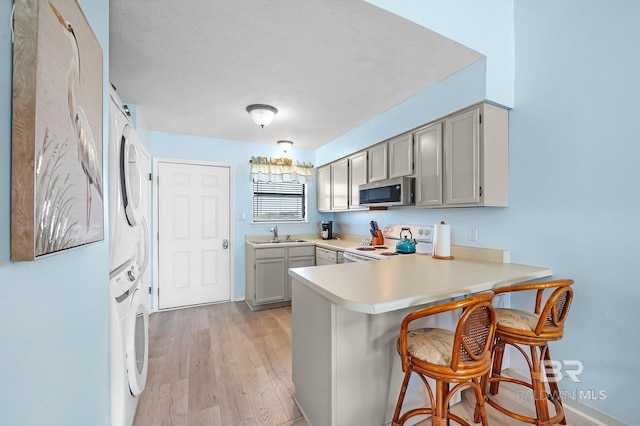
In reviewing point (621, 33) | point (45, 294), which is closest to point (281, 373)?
point (45, 294)

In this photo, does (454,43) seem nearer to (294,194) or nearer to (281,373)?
(281,373)

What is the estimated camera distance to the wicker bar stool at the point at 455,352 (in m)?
1.14

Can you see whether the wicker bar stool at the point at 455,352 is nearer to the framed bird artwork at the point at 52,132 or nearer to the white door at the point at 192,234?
the framed bird artwork at the point at 52,132

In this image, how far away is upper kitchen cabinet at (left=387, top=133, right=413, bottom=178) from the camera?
2.60 metres

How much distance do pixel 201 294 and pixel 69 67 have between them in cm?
351

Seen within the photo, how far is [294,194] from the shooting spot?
4.53 m

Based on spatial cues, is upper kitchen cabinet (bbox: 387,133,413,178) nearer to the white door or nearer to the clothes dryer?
the clothes dryer

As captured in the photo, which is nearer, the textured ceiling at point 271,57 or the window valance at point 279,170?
the textured ceiling at point 271,57

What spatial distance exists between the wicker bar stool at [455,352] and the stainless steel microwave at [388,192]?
1.47 metres

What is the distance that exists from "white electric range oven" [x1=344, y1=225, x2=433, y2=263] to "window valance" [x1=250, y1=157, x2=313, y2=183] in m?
1.72

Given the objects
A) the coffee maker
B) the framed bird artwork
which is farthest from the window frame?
the framed bird artwork

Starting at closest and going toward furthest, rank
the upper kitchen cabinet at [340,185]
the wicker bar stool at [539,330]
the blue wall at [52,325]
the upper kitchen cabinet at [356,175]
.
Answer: the blue wall at [52,325] < the wicker bar stool at [539,330] < the upper kitchen cabinet at [356,175] < the upper kitchen cabinet at [340,185]

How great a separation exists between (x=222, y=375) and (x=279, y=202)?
8.98 feet

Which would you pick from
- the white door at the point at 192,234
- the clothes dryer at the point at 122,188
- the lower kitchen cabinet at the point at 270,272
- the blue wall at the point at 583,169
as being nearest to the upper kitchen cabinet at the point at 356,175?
the lower kitchen cabinet at the point at 270,272
